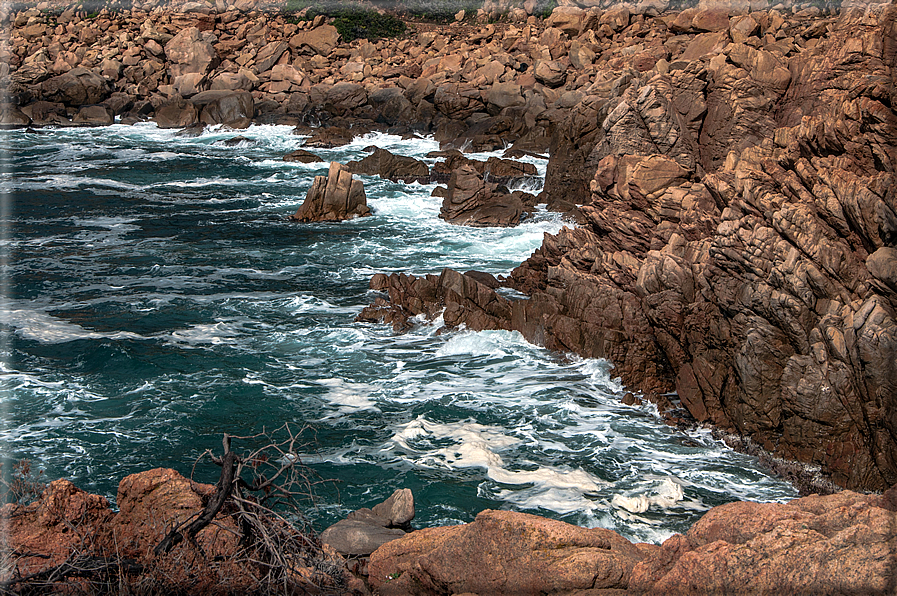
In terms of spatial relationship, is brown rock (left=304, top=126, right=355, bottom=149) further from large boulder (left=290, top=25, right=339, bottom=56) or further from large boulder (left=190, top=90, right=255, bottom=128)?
large boulder (left=290, top=25, right=339, bottom=56)

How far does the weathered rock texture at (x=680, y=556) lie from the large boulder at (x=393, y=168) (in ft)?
98.2

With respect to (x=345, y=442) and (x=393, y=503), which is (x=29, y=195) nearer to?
(x=345, y=442)

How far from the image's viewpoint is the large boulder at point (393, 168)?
3644cm

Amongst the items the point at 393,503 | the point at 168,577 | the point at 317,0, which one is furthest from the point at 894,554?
the point at 317,0

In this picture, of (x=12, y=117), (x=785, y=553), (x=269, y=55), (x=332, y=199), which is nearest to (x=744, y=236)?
(x=785, y=553)

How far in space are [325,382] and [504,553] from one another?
1081cm

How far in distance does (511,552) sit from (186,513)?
3.06m

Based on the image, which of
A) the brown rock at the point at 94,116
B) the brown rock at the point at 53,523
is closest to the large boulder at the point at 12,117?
the brown rock at the point at 94,116

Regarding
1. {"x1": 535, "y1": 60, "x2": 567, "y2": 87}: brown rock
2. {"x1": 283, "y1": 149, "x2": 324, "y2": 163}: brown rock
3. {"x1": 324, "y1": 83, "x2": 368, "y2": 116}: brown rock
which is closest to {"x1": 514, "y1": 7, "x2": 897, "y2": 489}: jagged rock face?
{"x1": 283, "y1": 149, "x2": 324, "y2": 163}: brown rock

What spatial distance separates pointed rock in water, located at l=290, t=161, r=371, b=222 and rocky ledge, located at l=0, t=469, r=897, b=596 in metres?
24.1

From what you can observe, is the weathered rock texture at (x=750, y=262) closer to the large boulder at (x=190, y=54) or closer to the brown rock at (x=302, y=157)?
the brown rock at (x=302, y=157)

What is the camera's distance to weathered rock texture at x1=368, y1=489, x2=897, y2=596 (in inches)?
196

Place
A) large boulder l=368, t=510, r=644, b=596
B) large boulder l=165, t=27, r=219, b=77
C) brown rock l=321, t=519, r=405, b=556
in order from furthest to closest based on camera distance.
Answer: large boulder l=165, t=27, r=219, b=77, brown rock l=321, t=519, r=405, b=556, large boulder l=368, t=510, r=644, b=596

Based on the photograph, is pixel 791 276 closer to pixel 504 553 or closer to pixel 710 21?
pixel 504 553
